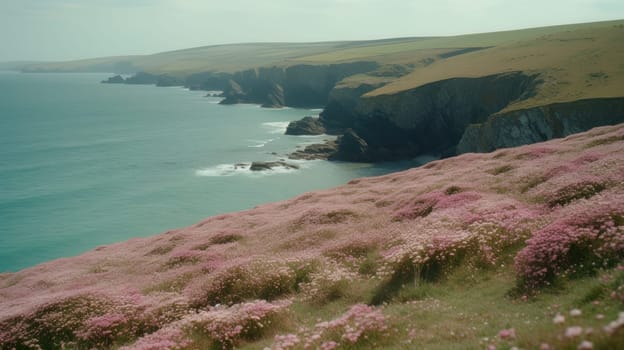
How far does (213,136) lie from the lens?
13738 centimetres

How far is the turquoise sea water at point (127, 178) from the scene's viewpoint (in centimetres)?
6975

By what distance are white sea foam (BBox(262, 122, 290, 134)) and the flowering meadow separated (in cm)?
11265

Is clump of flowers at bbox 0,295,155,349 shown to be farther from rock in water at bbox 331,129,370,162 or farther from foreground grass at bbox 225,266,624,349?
rock in water at bbox 331,129,370,162

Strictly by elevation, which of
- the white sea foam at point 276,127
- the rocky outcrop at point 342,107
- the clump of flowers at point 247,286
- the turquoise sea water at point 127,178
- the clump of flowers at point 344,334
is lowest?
the turquoise sea water at point 127,178

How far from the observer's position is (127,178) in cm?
9519

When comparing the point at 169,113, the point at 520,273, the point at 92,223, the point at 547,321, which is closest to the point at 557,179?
the point at 520,273

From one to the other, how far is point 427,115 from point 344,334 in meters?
102

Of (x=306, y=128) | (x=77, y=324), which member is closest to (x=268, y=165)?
(x=306, y=128)

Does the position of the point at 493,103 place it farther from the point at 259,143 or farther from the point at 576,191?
the point at 576,191

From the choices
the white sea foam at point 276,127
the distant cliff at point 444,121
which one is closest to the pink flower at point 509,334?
the distant cliff at point 444,121

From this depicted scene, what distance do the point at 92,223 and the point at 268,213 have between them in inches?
1820

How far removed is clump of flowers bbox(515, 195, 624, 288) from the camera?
11711 millimetres

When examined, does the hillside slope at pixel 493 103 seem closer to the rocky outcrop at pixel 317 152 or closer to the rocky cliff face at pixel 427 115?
the rocky cliff face at pixel 427 115

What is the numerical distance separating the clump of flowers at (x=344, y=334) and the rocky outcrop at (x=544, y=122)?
2567 inches
